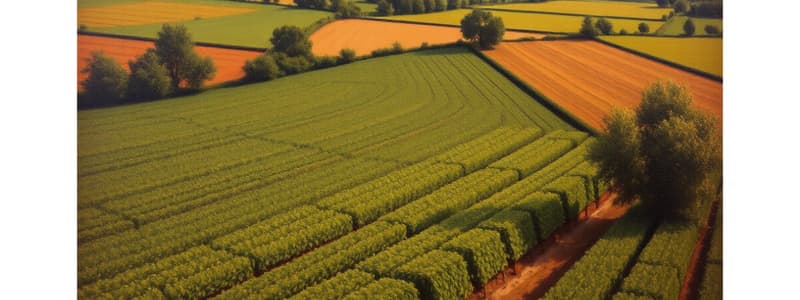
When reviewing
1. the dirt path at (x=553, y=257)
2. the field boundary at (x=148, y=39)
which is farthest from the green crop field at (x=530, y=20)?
the dirt path at (x=553, y=257)

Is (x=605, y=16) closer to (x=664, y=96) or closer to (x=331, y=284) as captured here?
(x=664, y=96)

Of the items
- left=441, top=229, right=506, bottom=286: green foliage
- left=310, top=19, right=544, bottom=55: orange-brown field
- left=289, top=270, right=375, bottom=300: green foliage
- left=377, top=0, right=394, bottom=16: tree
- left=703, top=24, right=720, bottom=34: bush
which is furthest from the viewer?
left=310, top=19, right=544, bottom=55: orange-brown field

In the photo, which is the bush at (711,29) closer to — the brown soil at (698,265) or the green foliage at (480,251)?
the brown soil at (698,265)

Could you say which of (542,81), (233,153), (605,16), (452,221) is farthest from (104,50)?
(542,81)

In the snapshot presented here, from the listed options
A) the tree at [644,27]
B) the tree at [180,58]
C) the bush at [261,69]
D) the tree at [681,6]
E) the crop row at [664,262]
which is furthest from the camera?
the bush at [261,69]

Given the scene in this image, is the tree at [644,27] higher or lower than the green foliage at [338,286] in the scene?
higher

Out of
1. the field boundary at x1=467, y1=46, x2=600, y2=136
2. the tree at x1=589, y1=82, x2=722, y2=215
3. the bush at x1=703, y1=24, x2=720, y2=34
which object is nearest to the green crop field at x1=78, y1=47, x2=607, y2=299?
the field boundary at x1=467, y1=46, x2=600, y2=136

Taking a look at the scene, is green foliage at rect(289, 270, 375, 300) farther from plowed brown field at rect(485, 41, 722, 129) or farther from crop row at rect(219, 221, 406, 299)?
plowed brown field at rect(485, 41, 722, 129)
